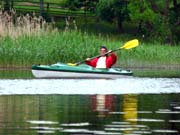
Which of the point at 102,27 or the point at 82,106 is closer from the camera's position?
the point at 82,106

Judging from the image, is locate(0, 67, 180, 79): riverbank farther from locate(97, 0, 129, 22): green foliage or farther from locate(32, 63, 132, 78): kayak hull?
locate(97, 0, 129, 22): green foliage

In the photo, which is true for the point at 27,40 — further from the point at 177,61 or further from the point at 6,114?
the point at 6,114

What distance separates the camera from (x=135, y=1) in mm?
56969

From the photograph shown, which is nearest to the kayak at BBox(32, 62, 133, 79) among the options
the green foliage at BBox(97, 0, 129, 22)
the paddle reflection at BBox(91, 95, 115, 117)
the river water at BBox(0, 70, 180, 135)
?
the river water at BBox(0, 70, 180, 135)

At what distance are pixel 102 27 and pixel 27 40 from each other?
31970 mm

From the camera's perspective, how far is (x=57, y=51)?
3778 cm

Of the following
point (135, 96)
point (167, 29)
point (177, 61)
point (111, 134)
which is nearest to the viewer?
point (111, 134)

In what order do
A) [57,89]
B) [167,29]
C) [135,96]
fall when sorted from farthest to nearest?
[167,29] < [57,89] < [135,96]

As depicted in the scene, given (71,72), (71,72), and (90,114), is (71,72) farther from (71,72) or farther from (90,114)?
(90,114)

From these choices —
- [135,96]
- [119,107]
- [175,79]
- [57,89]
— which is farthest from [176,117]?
[175,79]

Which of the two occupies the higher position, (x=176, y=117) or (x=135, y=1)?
(x=135, y=1)

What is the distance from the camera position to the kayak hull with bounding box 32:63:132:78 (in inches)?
1233

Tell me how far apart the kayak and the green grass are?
509 centimetres

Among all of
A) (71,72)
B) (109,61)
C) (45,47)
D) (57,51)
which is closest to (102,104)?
(71,72)
